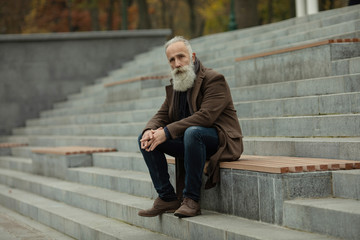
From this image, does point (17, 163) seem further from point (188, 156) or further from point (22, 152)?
point (188, 156)

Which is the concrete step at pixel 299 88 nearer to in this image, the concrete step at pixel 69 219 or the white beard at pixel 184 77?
the white beard at pixel 184 77

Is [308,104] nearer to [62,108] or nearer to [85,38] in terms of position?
[62,108]

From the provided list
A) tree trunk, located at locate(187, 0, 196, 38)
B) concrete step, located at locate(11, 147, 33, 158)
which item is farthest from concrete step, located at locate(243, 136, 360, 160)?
tree trunk, located at locate(187, 0, 196, 38)

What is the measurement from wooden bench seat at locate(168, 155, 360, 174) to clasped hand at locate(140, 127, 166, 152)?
22.6 inches

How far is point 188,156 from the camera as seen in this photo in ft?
17.1

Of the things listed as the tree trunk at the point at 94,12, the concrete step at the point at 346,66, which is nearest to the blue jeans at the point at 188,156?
the concrete step at the point at 346,66

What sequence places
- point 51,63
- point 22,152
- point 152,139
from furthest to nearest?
point 51,63, point 22,152, point 152,139

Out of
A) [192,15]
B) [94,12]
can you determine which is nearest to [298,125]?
[192,15]

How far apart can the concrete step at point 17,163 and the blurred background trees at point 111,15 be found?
16.5 m

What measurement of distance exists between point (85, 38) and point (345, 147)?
42.0ft

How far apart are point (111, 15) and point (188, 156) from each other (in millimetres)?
28467

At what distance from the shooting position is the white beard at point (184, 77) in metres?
5.53

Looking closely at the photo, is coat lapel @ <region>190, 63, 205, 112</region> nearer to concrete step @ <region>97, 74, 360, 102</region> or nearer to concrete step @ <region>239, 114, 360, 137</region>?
concrete step @ <region>239, 114, 360, 137</region>

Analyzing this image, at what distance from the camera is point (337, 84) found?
6590mm
